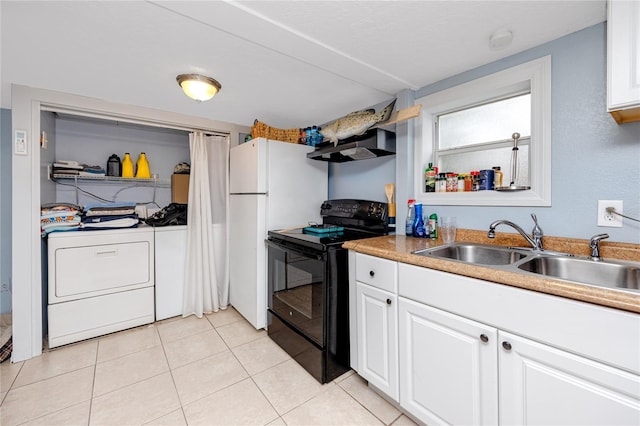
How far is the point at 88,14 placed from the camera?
1251 millimetres

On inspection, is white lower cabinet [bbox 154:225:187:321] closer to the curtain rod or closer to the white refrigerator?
the white refrigerator

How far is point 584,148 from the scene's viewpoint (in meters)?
1.32

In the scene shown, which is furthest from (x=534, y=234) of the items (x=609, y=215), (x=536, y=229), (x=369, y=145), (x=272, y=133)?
(x=272, y=133)

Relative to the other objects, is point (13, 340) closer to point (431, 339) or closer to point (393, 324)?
point (393, 324)

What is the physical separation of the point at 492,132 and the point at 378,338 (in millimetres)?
1543

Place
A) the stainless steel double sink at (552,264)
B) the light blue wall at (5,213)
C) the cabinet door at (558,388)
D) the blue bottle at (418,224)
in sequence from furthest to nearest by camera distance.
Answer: the light blue wall at (5,213)
the blue bottle at (418,224)
the stainless steel double sink at (552,264)
the cabinet door at (558,388)

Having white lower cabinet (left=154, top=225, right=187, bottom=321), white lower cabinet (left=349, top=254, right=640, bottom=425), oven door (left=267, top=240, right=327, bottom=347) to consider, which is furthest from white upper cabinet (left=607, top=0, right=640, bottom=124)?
white lower cabinet (left=154, top=225, right=187, bottom=321)

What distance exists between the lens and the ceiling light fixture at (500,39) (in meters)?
1.35

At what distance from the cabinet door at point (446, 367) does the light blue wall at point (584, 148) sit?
800 millimetres

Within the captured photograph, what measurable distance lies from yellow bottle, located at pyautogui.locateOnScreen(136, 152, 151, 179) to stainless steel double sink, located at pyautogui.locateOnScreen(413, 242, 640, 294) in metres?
3.02

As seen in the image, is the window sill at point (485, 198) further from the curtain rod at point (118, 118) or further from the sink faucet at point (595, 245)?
the curtain rod at point (118, 118)

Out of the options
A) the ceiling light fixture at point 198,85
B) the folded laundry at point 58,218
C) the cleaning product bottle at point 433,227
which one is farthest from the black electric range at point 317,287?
the folded laundry at point 58,218

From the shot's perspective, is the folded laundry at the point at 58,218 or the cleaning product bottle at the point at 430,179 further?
the folded laundry at the point at 58,218

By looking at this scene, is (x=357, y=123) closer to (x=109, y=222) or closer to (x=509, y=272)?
(x=509, y=272)
